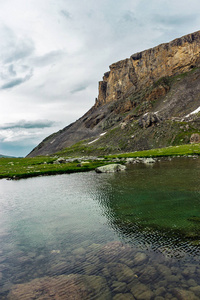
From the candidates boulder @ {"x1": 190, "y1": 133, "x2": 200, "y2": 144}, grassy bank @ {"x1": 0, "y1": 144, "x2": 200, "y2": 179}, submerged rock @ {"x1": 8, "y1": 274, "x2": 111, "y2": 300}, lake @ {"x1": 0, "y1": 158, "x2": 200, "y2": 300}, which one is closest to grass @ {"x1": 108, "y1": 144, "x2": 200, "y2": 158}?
grassy bank @ {"x1": 0, "y1": 144, "x2": 200, "y2": 179}

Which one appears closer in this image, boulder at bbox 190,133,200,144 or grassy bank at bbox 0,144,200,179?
grassy bank at bbox 0,144,200,179

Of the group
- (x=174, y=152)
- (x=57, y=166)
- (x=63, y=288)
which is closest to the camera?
(x=63, y=288)

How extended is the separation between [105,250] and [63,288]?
132 inches

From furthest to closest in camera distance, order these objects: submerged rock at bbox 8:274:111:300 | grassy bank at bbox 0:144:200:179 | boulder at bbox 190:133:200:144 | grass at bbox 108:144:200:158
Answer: boulder at bbox 190:133:200:144 < grass at bbox 108:144:200:158 < grassy bank at bbox 0:144:200:179 < submerged rock at bbox 8:274:111:300

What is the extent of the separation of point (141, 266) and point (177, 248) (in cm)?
259

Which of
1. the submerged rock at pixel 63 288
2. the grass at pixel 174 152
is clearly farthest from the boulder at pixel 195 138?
the submerged rock at pixel 63 288

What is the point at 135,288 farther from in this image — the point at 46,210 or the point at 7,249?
the point at 46,210

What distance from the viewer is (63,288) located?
8086 mm

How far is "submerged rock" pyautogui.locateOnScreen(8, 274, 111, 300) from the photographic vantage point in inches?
301

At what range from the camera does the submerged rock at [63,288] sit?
763cm

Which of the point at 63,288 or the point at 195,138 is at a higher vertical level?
the point at 195,138

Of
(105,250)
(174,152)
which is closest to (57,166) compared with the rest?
(174,152)

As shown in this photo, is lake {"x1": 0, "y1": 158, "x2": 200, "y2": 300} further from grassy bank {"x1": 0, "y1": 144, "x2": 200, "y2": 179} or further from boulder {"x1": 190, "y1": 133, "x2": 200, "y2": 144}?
boulder {"x1": 190, "y1": 133, "x2": 200, "y2": 144}

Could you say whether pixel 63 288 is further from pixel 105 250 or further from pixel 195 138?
pixel 195 138
